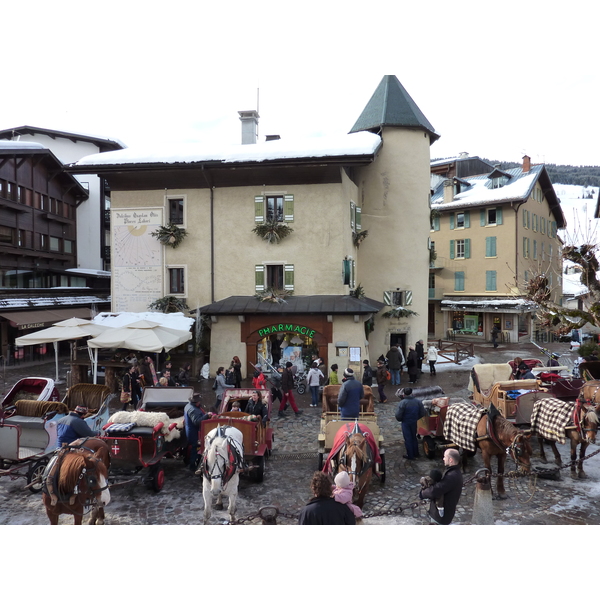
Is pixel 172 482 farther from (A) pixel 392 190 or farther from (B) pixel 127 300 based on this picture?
(A) pixel 392 190

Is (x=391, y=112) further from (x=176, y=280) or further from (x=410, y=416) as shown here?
(x=410, y=416)

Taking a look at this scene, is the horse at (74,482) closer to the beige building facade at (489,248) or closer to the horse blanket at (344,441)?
the horse blanket at (344,441)

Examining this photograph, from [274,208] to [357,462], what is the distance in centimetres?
1513

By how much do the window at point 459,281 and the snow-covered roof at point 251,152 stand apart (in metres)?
18.3

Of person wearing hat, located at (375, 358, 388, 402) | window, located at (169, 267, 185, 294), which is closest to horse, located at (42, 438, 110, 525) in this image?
person wearing hat, located at (375, 358, 388, 402)

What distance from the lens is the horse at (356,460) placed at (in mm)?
6988

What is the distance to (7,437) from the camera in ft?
28.4

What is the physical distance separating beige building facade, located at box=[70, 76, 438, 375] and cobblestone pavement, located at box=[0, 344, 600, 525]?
28.9ft

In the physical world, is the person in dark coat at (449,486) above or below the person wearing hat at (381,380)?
above

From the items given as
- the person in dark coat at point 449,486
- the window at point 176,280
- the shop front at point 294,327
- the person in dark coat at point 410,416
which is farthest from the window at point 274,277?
the person in dark coat at point 449,486

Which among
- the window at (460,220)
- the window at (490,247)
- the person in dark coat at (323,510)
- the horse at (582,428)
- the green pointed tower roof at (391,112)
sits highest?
the green pointed tower roof at (391,112)

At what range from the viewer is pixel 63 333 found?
15.4 m

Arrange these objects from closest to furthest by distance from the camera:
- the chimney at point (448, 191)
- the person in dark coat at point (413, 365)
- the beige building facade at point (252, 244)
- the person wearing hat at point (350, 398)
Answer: the person wearing hat at point (350, 398) → the person in dark coat at point (413, 365) → the beige building facade at point (252, 244) → the chimney at point (448, 191)

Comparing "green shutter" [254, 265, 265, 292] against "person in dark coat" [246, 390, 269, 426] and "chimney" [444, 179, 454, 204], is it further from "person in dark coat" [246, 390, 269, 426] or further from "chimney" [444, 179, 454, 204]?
"chimney" [444, 179, 454, 204]
